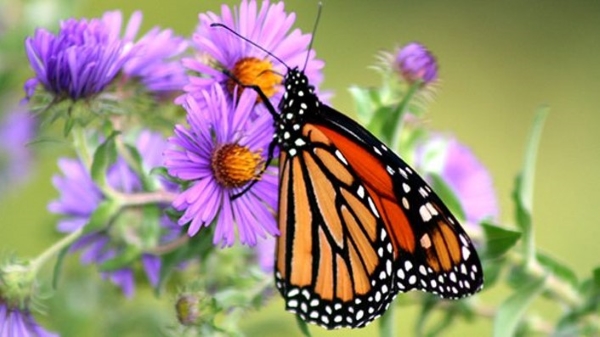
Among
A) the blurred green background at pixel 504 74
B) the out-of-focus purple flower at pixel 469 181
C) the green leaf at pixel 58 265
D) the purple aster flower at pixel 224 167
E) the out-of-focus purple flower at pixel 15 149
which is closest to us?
the purple aster flower at pixel 224 167

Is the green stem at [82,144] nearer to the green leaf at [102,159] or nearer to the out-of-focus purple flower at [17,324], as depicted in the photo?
the green leaf at [102,159]

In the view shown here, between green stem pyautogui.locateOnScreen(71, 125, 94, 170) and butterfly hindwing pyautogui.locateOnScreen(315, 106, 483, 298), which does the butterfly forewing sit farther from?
green stem pyautogui.locateOnScreen(71, 125, 94, 170)

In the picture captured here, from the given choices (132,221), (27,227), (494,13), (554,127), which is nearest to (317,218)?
(132,221)

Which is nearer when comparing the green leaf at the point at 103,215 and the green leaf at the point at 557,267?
the green leaf at the point at 103,215

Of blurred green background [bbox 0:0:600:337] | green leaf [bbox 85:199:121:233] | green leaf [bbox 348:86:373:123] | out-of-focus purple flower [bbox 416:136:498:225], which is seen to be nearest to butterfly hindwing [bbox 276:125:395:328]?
green leaf [bbox 348:86:373:123]

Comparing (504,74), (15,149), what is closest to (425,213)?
(15,149)

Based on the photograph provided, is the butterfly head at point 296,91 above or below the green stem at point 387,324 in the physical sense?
above

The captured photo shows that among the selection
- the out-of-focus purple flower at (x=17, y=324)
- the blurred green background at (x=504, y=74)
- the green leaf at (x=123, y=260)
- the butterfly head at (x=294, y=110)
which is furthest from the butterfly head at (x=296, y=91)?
the blurred green background at (x=504, y=74)

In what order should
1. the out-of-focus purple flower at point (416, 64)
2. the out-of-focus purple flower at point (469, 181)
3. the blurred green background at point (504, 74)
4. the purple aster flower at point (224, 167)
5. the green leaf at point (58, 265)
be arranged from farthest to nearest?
1. the blurred green background at point (504, 74)
2. the out-of-focus purple flower at point (469, 181)
3. the out-of-focus purple flower at point (416, 64)
4. the green leaf at point (58, 265)
5. the purple aster flower at point (224, 167)
